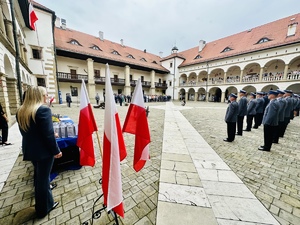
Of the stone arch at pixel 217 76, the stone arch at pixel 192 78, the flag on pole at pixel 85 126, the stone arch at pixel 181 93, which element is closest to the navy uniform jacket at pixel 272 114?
the flag on pole at pixel 85 126

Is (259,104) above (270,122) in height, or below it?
above

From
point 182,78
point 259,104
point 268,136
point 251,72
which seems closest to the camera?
point 268,136

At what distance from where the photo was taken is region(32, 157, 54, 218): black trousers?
169 centimetres

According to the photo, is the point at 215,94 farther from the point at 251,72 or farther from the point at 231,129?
the point at 231,129

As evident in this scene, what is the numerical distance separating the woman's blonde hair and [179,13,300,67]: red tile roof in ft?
88.3

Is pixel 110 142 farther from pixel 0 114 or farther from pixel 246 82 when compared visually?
pixel 246 82

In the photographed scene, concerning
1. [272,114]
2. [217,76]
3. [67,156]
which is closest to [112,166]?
[67,156]

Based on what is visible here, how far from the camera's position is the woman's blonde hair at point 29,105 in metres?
1.50

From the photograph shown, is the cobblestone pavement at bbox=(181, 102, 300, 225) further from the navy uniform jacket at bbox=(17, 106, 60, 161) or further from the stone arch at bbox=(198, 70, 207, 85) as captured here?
the stone arch at bbox=(198, 70, 207, 85)

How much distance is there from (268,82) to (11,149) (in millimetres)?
27449

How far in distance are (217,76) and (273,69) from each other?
28.5 feet

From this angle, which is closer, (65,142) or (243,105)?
(65,142)

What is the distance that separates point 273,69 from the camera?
69.1 feet

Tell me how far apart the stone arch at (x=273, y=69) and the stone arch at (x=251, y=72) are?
1.00 metres
